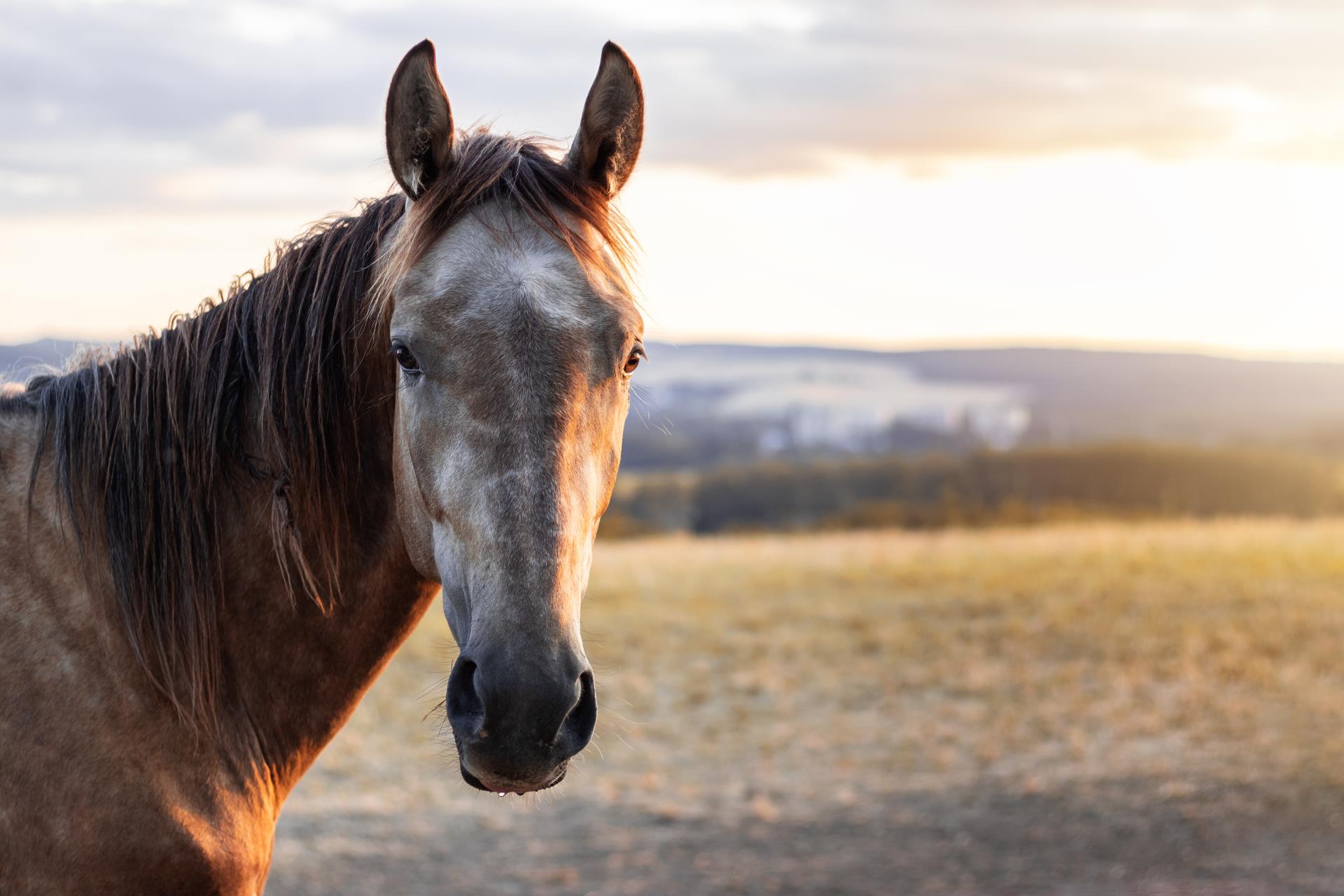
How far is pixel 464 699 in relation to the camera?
6.13 feet

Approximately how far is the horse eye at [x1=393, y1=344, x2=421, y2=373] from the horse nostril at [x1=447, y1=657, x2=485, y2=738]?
1.90 feet

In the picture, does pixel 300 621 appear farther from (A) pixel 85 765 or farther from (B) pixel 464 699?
(B) pixel 464 699

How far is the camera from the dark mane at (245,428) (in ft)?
7.47

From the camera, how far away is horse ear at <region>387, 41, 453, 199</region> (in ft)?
7.16

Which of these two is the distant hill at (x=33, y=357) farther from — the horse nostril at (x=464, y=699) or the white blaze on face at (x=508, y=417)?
the horse nostril at (x=464, y=699)

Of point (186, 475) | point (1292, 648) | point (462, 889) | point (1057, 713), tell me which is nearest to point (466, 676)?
point (186, 475)

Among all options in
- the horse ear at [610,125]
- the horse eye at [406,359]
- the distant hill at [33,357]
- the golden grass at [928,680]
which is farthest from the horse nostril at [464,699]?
the golden grass at [928,680]

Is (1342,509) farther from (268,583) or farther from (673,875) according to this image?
(268,583)

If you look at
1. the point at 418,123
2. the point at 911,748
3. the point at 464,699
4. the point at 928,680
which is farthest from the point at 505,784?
the point at 928,680

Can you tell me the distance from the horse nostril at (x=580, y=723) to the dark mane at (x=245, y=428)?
0.75 m

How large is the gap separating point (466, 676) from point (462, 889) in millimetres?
4823

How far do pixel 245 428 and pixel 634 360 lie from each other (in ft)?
2.93

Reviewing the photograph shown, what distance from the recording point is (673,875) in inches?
246

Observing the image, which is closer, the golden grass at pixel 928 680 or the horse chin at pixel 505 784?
the horse chin at pixel 505 784
